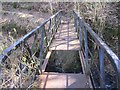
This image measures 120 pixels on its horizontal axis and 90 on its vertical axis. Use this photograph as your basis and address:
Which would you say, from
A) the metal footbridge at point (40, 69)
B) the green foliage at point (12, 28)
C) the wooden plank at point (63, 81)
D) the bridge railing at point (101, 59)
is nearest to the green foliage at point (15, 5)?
the green foliage at point (12, 28)

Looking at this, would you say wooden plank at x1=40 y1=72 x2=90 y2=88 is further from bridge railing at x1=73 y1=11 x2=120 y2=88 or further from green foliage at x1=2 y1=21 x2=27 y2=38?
green foliage at x1=2 y1=21 x2=27 y2=38

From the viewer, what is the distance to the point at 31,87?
3.12 m

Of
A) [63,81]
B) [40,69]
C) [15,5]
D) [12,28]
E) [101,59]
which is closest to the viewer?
[101,59]

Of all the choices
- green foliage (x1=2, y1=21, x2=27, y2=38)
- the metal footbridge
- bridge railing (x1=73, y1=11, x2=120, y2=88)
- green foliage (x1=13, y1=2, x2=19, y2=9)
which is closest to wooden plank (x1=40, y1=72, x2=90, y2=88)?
the metal footbridge

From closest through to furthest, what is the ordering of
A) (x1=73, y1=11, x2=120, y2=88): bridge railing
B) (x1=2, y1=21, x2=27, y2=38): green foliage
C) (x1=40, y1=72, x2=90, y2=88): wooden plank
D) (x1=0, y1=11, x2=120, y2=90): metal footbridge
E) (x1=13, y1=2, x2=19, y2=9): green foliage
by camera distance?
(x1=73, y1=11, x2=120, y2=88): bridge railing < (x1=0, y1=11, x2=120, y2=90): metal footbridge < (x1=40, y1=72, x2=90, y2=88): wooden plank < (x1=2, y1=21, x2=27, y2=38): green foliage < (x1=13, y1=2, x2=19, y2=9): green foliage

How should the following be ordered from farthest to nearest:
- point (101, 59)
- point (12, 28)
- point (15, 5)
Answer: point (15, 5) < point (12, 28) < point (101, 59)

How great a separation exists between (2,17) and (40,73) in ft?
32.6

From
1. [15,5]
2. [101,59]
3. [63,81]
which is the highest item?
[101,59]

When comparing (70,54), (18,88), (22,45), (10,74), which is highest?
(22,45)

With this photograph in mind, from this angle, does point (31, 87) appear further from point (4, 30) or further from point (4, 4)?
point (4, 4)

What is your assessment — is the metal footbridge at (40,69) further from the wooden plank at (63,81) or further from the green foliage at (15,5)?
the green foliage at (15,5)

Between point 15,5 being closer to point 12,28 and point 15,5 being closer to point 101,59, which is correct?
point 12,28

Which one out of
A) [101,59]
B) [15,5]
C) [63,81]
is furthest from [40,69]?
[15,5]

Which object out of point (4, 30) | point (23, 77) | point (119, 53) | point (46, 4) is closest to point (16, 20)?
point (4, 30)
